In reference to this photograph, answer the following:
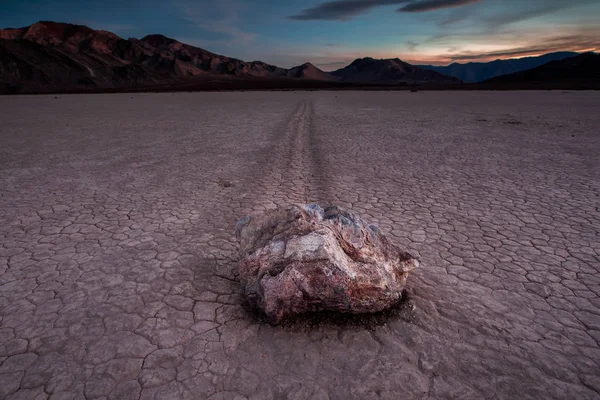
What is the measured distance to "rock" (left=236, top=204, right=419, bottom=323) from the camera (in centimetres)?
241

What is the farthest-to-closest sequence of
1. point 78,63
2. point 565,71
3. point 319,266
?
point 565,71
point 78,63
point 319,266

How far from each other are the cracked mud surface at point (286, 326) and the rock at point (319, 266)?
15 centimetres

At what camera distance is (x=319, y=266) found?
2410 mm

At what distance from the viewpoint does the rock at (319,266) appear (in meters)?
2.41

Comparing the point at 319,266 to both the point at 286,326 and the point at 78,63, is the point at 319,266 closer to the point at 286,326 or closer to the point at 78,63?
the point at 286,326

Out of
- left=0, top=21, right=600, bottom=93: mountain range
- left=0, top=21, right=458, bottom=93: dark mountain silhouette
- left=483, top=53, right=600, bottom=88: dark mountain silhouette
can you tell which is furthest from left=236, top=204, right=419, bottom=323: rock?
left=483, top=53, right=600, bottom=88: dark mountain silhouette

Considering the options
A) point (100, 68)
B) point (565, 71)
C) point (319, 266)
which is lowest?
point (319, 266)

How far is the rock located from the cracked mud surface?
15cm

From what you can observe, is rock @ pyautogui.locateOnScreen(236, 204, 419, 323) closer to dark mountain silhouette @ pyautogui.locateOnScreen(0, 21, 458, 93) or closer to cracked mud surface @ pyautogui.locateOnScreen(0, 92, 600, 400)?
cracked mud surface @ pyautogui.locateOnScreen(0, 92, 600, 400)

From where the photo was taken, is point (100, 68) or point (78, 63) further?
point (100, 68)

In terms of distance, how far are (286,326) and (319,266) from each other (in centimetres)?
48

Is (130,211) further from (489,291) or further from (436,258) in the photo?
(489,291)

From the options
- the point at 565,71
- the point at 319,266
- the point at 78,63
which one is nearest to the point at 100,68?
the point at 78,63

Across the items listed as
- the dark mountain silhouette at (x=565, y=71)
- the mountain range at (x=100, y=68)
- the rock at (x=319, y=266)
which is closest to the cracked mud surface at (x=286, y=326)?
the rock at (x=319, y=266)
